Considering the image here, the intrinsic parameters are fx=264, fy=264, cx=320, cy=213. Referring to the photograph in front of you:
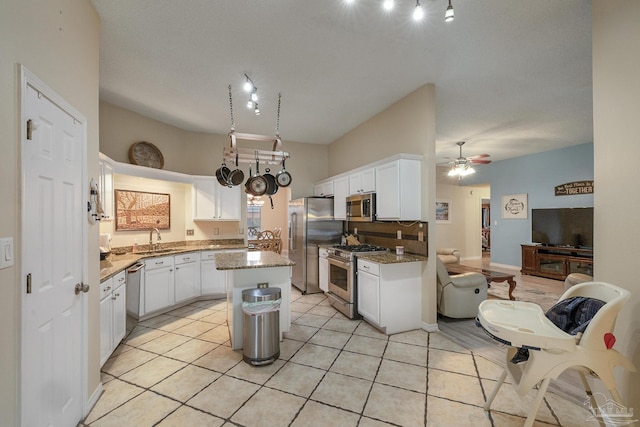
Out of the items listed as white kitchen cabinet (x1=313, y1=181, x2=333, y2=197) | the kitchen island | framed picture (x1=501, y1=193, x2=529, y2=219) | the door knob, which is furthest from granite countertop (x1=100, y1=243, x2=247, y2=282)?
framed picture (x1=501, y1=193, x2=529, y2=219)

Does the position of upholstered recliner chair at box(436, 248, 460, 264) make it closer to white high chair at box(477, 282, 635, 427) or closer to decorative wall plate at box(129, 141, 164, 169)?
white high chair at box(477, 282, 635, 427)

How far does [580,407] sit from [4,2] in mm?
Result: 4043

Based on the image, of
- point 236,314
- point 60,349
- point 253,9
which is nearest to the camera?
point 60,349

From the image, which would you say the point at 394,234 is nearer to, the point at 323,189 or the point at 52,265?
the point at 323,189

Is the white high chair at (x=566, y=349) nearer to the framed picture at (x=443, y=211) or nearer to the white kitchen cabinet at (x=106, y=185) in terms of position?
the white kitchen cabinet at (x=106, y=185)

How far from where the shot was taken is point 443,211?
8.30 meters

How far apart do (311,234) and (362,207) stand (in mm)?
1307

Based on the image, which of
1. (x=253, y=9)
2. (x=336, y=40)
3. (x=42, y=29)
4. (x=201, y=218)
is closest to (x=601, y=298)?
(x=336, y=40)

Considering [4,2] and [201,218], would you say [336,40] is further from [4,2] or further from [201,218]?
[201,218]

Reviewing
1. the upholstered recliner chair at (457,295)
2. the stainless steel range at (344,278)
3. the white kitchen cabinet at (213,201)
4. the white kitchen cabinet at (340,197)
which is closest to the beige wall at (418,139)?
the upholstered recliner chair at (457,295)

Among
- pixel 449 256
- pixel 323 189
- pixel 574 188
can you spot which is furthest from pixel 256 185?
pixel 574 188

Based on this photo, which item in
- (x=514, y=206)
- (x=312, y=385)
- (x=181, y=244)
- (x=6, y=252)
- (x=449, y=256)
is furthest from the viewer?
(x=514, y=206)

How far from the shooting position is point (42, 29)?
55.6 inches

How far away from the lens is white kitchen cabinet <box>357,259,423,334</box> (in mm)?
3156
